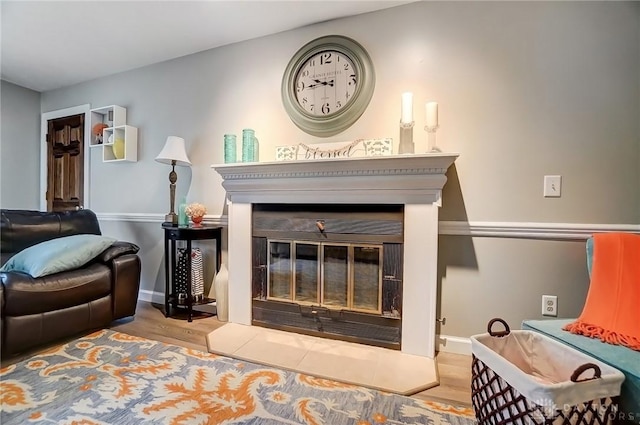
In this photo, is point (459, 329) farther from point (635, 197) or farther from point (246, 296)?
point (246, 296)

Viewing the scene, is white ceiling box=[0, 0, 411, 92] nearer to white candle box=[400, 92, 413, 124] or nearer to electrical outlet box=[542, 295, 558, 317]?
white candle box=[400, 92, 413, 124]

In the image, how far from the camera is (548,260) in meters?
1.71

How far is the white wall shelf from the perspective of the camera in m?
2.85

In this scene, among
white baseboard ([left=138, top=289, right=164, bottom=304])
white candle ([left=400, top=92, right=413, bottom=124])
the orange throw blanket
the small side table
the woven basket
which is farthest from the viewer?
white baseboard ([left=138, top=289, right=164, bottom=304])

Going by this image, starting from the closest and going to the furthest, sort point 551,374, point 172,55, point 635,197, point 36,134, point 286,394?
point 551,374, point 286,394, point 635,197, point 172,55, point 36,134

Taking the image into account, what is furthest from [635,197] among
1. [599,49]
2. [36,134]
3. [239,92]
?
[36,134]

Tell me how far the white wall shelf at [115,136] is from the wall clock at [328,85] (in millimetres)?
1718

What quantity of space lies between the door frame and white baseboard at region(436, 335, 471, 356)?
3.73 m

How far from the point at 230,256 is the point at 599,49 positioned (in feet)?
8.78

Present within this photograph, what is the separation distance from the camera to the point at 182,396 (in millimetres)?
1389

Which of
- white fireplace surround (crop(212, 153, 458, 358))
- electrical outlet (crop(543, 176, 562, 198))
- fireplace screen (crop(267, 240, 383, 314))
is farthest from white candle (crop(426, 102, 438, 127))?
fireplace screen (crop(267, 240, 383, 314))

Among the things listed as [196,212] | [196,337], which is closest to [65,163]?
[196,212]

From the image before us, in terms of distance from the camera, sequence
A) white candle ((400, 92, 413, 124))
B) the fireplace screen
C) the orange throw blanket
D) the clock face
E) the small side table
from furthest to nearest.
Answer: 1. the small side table
2. the clock face
3. the fireplace screen
4. white candle ((400, 92, 413, 124))
5. the orange throw blanket

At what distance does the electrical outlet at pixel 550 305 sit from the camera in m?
1.70
